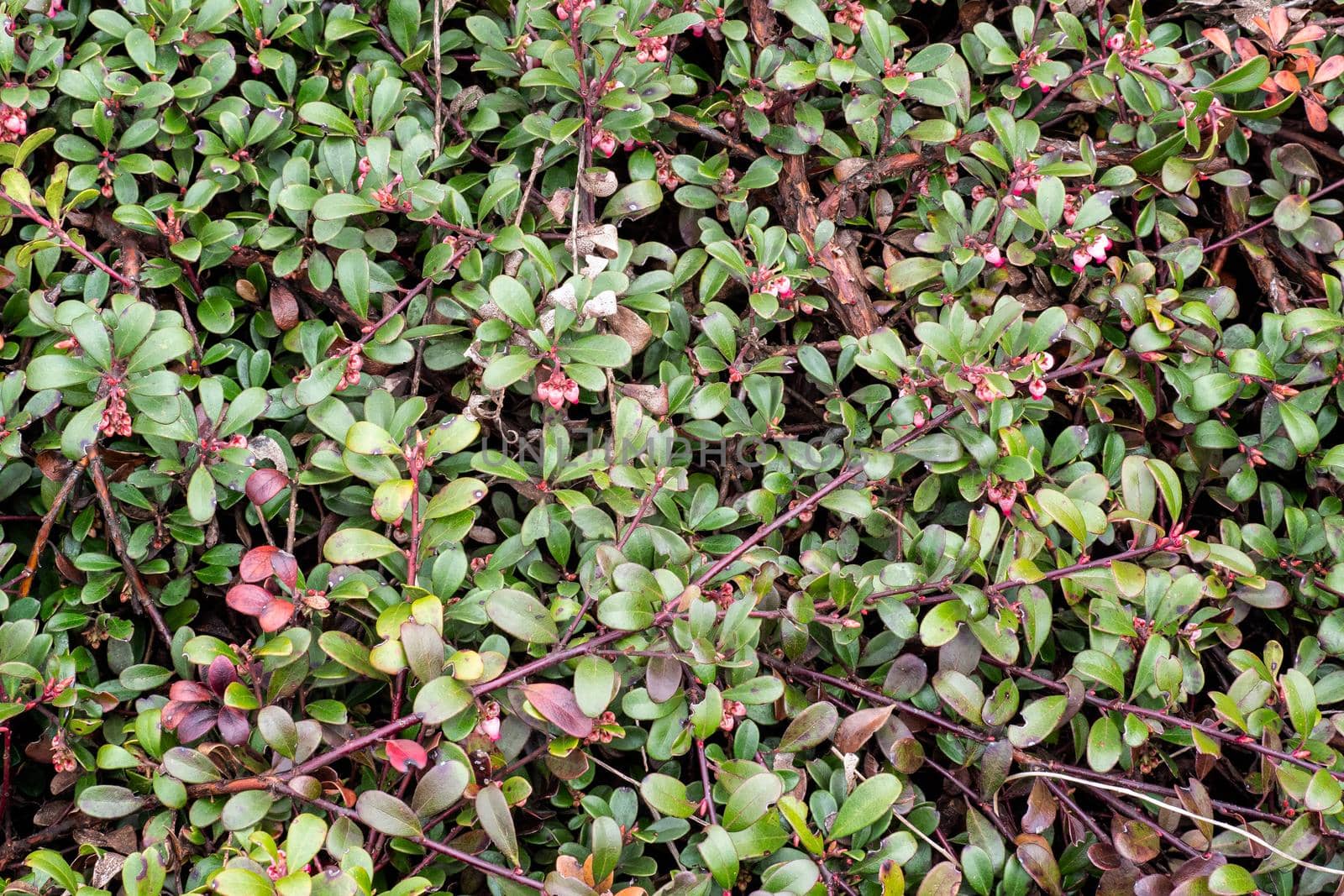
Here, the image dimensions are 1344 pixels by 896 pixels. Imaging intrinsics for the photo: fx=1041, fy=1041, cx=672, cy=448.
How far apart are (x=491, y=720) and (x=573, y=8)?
105 centimetres

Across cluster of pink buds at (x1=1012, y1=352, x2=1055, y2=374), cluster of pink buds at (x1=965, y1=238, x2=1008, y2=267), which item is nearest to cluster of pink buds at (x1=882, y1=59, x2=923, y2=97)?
cluster of pink buds at (x1=965, y1=238, x2=1008, y2=267)

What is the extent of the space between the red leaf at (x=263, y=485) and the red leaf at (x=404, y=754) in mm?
414

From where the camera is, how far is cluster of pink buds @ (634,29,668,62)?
1657mm

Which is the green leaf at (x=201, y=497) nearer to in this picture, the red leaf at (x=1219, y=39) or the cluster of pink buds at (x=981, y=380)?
the cluster of pink buds at (x=981, y=380)

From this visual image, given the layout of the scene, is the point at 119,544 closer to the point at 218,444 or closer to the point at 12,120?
the point at 218,444

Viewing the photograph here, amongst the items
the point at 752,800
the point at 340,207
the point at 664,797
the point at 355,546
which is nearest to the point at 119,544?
the point at 355,546

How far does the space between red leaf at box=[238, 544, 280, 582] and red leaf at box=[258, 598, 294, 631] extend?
37 millimetres

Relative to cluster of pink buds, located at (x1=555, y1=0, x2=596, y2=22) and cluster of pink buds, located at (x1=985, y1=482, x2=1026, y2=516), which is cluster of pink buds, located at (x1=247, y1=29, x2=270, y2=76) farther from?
cluster of pink buds, located at (x1=985, y1=482, x2=1026, y2=516)

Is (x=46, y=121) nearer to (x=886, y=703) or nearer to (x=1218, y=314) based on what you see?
(x=886, y=703)

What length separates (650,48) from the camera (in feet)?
5.45

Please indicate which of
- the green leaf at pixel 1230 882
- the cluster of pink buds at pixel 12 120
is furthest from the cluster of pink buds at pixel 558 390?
the green leaf at pixel 1230 882

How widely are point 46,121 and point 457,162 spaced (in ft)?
2.26

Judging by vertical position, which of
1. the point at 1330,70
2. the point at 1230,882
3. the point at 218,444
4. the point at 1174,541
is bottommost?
the point at 1230,882

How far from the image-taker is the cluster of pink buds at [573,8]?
62.2 inches
